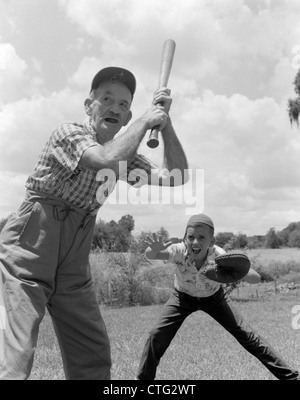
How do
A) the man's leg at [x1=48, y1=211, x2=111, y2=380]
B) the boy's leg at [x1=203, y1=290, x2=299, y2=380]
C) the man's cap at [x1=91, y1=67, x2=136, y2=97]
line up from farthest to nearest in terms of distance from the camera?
the boy's leg at [x1=203, y1=290, x2=299, y2=380] → the man's cap at [x1=91, y1=67, x2=136, y2=97] → the man's leg at [x1=48, y1=211, x2=111, y2=380]

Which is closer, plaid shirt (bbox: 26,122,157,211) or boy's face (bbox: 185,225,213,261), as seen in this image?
plaid shirt (bbox: 26,122,157,211)

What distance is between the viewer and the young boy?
498 centimetres

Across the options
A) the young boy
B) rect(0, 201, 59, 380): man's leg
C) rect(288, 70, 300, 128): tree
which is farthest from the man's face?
rect(288, 70, 300, 128): tree

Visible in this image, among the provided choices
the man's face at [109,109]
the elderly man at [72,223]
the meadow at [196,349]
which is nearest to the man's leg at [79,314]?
the elderly man at [72,223]

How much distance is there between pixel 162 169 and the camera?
348cm

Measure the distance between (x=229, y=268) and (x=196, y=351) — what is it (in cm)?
305

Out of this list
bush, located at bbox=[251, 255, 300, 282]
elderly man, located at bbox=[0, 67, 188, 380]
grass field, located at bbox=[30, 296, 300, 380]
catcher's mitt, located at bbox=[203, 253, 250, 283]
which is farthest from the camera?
bush, located at bbox=[251, 255, 300, 282]

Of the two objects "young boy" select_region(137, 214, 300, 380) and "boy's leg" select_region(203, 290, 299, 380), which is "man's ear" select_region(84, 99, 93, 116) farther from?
"boy's leg" select_region(203, 290, 299, 380)

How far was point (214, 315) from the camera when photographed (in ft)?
16.8

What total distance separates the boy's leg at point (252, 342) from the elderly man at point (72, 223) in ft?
5.98

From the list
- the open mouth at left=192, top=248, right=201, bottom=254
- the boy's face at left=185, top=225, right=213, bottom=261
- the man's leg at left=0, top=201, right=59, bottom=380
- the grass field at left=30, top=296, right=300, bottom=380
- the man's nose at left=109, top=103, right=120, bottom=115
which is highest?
the man's nose at left=109, top=103, right=120, bottom=115

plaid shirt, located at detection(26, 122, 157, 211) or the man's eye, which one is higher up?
the man's eye

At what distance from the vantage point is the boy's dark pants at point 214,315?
4980mm
